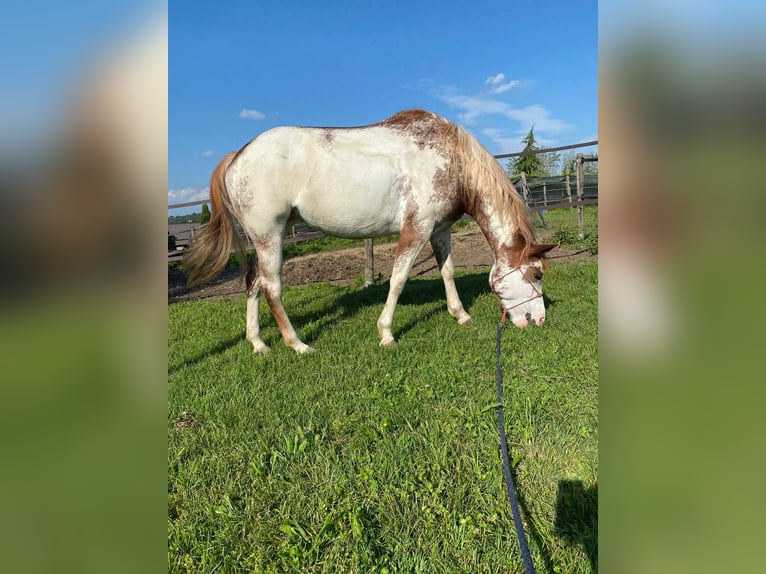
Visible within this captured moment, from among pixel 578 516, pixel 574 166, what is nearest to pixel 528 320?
pixel 578 516

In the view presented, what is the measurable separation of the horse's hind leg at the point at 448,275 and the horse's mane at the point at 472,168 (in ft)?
2.44

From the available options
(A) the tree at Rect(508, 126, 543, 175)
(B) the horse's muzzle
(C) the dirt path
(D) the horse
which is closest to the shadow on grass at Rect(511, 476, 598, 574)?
(D) the horse

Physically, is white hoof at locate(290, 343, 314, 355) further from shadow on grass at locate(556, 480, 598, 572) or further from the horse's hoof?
shadow on grass at locate(556, 480, 598, 572)

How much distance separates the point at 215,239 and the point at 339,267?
5130 millimetres

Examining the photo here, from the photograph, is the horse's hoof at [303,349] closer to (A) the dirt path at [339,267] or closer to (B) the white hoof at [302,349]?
(B) the white hoof at [302,349]

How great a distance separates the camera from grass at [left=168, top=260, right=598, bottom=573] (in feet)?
5.70

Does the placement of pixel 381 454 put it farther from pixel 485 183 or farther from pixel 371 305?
pixel 371 305

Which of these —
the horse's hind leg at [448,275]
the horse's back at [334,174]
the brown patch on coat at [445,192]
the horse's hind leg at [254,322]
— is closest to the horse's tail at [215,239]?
the horse's back at [334,174]

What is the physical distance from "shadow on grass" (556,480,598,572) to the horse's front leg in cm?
246
